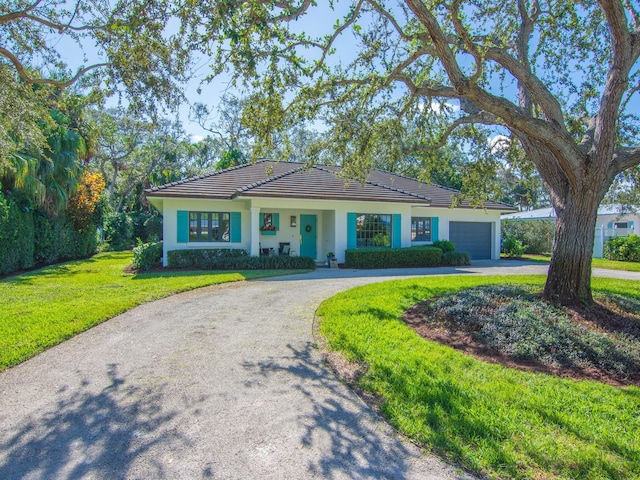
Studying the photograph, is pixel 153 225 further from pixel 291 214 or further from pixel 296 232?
pixel 296 232

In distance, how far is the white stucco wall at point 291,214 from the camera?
15.8 metres

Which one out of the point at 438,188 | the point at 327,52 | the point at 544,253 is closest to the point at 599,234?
the point at 544,253

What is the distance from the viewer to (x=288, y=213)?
58.4ft

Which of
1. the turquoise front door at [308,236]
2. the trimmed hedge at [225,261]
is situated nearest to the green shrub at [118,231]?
the trimmed hedge at [225,261]

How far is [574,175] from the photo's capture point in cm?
679

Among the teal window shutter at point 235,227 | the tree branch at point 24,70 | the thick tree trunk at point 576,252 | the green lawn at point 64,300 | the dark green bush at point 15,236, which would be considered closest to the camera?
the green lawn at point 64,300

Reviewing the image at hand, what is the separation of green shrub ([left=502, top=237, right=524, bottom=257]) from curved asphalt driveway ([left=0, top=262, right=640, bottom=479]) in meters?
19.7

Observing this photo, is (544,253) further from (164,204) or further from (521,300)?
(164,204)

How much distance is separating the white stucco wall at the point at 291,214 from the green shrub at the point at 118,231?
41.1ft

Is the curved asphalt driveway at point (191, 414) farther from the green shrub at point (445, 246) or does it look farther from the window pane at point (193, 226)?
the green shrub at point (445, 246)

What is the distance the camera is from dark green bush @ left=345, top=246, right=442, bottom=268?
1612 cm

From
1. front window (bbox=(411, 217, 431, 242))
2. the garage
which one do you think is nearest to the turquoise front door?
front window (bbox=(411, 217, 431, 242))

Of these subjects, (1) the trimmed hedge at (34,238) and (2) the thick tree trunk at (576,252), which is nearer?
(2) the thick tree trunk at (576,252)

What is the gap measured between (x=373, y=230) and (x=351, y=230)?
138cm
